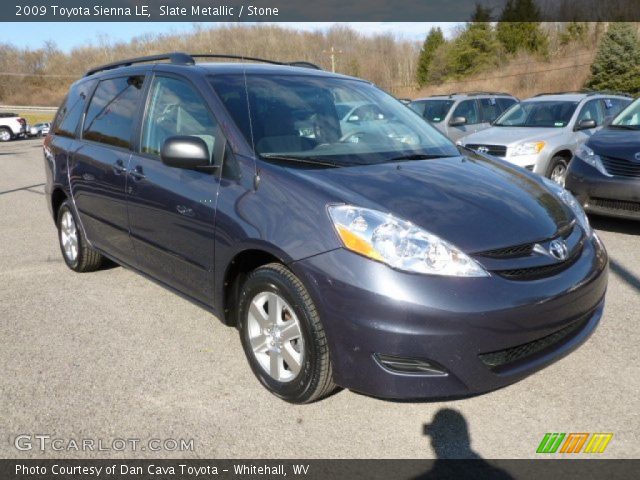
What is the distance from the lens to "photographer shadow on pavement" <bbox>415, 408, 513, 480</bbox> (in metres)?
2.37

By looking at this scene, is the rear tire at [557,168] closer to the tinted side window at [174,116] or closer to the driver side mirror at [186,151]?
the tinted side window at [174,116]

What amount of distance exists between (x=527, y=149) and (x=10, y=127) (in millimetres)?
35165

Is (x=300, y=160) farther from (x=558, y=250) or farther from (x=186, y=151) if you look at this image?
(x=558, y=250)

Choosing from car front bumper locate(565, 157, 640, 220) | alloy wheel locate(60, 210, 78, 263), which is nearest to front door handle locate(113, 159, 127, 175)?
alloy wheel locate(60, 210, 78, 263)

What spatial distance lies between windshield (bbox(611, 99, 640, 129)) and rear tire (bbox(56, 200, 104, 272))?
616cm

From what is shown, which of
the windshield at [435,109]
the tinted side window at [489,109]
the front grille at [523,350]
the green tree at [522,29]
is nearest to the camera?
the front grille at [523,350]

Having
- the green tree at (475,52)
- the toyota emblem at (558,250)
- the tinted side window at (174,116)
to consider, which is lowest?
the toyota emblem at (558,250)

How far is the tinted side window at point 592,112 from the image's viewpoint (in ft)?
29.3

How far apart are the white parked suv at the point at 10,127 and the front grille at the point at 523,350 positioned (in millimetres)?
38591

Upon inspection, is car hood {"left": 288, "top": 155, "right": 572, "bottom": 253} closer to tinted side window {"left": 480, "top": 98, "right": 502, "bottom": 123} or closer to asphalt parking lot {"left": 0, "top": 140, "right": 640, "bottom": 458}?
asphalt parking lot {"left": 0, "top": 140, "right": 640, "bottom": 458}

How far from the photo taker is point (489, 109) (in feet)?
42.9

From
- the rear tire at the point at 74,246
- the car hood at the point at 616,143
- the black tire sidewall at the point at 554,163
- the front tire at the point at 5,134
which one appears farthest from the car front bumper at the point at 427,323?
the front tire at the point at 5,134

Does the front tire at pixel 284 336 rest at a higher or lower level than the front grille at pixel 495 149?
lower

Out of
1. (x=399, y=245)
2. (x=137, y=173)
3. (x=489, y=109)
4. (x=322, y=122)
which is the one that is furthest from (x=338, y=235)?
(x=489, y=109)
